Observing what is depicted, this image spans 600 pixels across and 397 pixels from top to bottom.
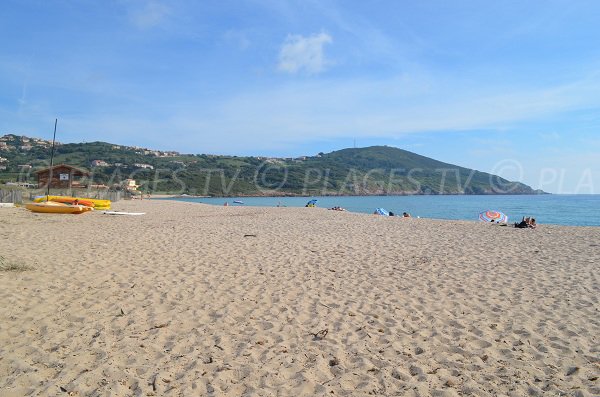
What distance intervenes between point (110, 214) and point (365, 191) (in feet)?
369

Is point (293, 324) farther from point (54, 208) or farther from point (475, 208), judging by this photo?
point (475, 208)

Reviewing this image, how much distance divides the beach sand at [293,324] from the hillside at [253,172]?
72.2 m

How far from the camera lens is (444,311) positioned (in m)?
5.49

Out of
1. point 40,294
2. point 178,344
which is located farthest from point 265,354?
point 40,294

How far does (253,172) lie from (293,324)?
122m

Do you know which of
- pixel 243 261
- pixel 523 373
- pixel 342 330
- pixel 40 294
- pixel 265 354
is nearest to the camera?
pixel 523 373

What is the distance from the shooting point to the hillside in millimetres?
98562

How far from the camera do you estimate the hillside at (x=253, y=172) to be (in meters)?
98.6

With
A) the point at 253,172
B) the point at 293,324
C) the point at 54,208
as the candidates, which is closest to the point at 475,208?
the point at 54,208

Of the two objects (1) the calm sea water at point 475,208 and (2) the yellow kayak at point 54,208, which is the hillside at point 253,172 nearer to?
(1) the calm sea water at point 475,208

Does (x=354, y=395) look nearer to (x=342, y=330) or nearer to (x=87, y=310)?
(x=342, y=330)

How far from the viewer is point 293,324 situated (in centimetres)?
495

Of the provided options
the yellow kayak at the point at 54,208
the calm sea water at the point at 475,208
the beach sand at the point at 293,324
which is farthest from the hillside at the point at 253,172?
the beach sand at the point at 293,324

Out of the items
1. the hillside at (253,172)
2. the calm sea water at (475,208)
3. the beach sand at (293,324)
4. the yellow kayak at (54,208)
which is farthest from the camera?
the hillside at (253,172)
